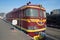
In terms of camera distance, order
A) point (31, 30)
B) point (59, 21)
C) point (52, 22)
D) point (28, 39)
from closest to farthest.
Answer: point (28, 39) → point (31, 30) → point (59, 21) → point (52, 22)

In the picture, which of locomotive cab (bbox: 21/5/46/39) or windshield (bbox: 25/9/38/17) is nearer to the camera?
locomotive cab (bbox: 21/5/46/39)

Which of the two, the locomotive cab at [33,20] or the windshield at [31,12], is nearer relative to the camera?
the locomotive cab at [33,20]

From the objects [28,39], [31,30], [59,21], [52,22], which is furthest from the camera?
[52,22]

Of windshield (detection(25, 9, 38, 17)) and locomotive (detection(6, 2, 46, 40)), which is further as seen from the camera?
windshield (detection(25, 9, 38, 17))

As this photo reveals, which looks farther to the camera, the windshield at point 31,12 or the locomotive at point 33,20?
the windshield at point 31,12

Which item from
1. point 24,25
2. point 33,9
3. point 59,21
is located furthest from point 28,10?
point 59,21

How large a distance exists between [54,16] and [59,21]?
1.62m

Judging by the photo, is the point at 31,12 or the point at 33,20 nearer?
the point at 33,20

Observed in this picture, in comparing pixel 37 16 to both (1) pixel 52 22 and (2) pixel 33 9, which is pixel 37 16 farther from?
(1) pixel 52 22

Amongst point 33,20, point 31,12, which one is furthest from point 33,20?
point 31,12

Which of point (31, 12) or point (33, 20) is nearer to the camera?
point (33, 20)

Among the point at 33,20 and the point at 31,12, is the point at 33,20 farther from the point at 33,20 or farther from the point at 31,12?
the point at 31,12

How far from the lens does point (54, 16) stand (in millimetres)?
33375

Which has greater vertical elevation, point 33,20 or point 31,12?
point 31,12
